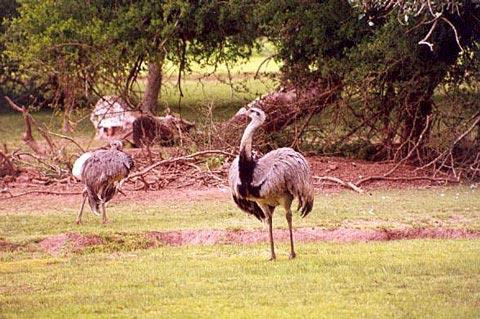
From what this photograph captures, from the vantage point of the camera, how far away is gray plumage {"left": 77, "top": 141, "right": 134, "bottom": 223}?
15125 mm

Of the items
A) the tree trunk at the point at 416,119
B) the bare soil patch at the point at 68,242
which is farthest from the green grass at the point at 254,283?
the tree trunk at the point at 416,119

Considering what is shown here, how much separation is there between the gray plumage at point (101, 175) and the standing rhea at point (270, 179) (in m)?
3.56

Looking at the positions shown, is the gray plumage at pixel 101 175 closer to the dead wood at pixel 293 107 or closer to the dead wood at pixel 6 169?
the dead wood at pixel 6 169

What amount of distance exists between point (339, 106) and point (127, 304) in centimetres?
1189

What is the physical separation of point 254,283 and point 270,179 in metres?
1.53

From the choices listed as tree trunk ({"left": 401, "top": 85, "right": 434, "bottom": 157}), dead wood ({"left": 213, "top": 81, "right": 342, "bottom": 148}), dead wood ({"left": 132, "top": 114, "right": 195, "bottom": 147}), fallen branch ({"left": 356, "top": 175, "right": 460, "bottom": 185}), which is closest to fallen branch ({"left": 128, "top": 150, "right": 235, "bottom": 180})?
dead wood ({"left": 132, "top": 114, "right": 195, "bottom": 147})

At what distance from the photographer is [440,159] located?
19.6 metres

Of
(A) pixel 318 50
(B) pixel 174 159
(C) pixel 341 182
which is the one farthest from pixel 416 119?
(B) pixel 174 159

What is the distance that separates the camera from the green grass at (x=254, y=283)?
9.28 meters

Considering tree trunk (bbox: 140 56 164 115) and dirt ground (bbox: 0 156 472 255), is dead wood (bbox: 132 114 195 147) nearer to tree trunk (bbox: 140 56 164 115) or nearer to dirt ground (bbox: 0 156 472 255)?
dirt ground (bbox: 0 156 472 255)

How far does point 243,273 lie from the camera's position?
10984 millimetres

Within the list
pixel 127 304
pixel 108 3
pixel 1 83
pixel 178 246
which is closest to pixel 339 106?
pixel 108 3

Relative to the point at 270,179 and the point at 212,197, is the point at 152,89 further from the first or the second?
the point at 270,179

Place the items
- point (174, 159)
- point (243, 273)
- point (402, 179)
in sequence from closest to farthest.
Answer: point (243, 273) < point (174, 159) < point (402, 179)
